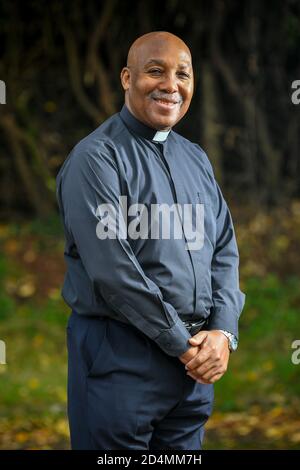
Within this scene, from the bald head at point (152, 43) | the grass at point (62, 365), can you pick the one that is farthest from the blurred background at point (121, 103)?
the bald head at point (152, 43)

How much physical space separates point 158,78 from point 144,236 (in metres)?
0.48

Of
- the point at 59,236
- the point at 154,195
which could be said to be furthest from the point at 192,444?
the point at 59,236

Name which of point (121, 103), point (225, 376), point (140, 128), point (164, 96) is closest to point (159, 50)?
point (164, 96)

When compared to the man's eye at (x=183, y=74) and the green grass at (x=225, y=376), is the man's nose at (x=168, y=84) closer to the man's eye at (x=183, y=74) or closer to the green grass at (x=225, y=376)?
the man's eye at (x=183, y=74)

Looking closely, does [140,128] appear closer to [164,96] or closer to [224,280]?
[164,96]

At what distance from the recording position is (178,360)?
9.13 ft

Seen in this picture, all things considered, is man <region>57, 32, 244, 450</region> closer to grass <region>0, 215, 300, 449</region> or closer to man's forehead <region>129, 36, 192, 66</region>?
man's forehead <region>129, 36, 192, 66</region>

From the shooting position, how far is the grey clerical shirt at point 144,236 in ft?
8.55

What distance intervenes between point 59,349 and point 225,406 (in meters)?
1.44

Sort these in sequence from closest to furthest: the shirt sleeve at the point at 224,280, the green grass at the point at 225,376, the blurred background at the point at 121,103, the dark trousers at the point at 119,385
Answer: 1. the dark trousers at the point at 119,385
2. the shirt sleeve at the point at 224,280
3. the green grass at the point at 225,376
4. the blurred background at the point at 121,103

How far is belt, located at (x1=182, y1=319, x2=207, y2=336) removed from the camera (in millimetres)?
2771

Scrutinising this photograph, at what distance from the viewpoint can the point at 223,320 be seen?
2.81m

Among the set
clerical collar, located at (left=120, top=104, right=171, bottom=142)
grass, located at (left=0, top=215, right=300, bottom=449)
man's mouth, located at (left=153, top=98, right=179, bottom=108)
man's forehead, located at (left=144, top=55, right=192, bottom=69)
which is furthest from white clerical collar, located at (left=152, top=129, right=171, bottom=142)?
grass, located at (left=0, top=215, right=300, bottom=449)
